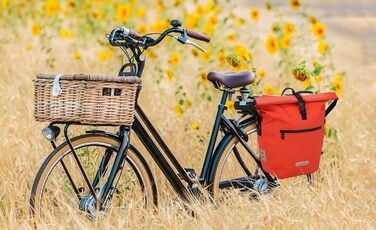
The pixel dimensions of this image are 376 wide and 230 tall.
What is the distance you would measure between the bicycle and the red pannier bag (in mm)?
102

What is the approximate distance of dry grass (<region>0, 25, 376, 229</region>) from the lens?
402cm

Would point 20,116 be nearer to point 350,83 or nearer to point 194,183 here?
point 194,183

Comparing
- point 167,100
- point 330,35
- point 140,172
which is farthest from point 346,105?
point 330,35

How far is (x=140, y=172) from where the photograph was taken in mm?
4219

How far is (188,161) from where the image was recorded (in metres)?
5.36

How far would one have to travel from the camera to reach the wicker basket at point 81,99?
150 inches

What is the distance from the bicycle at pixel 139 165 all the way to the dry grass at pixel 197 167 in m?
0.10

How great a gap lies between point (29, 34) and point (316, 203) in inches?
246

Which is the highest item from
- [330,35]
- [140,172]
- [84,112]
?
[84,112]

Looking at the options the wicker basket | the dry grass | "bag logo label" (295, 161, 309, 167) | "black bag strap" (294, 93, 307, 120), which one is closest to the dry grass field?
the dry grass

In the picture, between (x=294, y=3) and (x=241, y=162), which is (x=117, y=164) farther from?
(x=294, y=3)

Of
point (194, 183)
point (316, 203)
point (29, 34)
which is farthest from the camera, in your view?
point (29, 34)

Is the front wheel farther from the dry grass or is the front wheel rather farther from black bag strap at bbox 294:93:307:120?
black bag strap at bbox 294:93:307:120

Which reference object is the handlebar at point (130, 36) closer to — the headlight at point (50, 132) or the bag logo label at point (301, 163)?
the headlight at point (50, 132)
